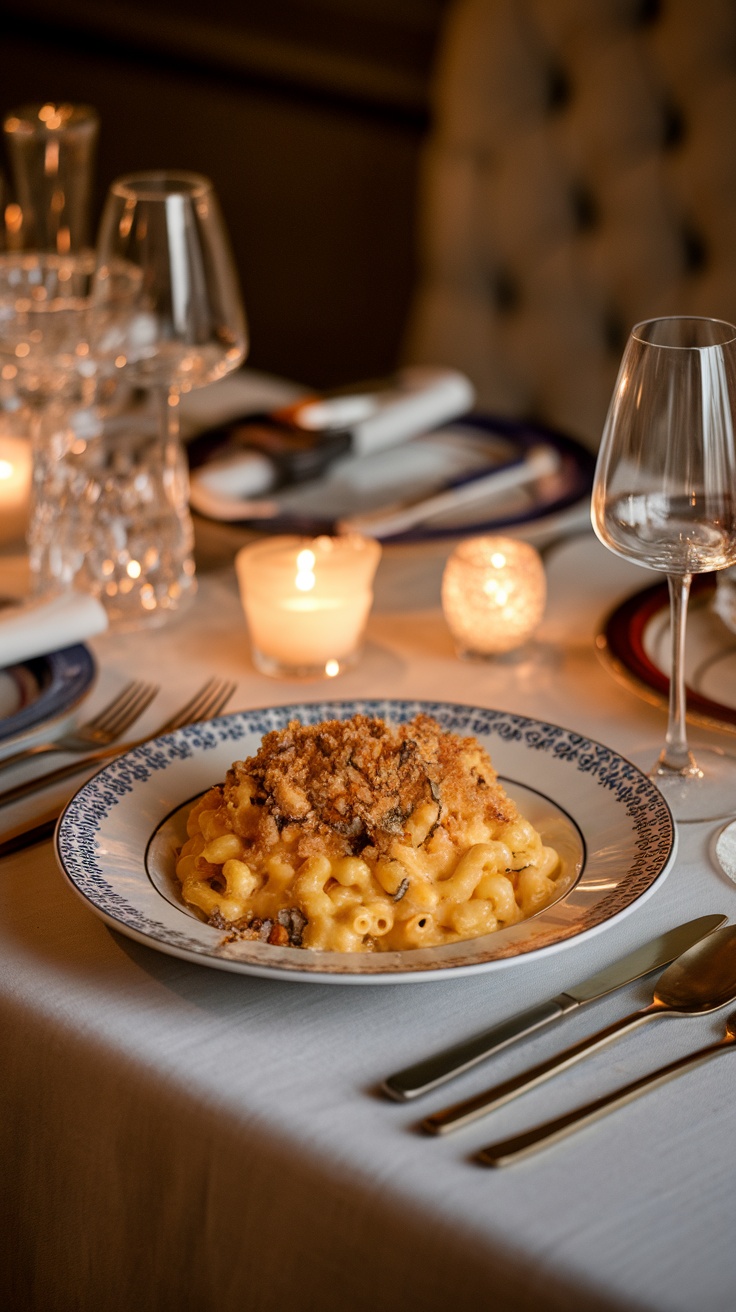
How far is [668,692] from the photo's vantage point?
114 cm

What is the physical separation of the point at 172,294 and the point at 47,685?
1.44ft

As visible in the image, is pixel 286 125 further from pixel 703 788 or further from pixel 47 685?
pixel 703 788

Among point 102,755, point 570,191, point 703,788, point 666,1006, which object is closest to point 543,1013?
point 666,1006

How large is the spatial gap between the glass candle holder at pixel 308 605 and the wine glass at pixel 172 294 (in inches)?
6.8

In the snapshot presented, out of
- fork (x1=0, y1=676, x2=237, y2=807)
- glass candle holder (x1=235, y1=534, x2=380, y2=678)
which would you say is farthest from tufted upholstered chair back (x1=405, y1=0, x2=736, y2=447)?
fork (x1=0, y1=676, x2=237, y2=807)

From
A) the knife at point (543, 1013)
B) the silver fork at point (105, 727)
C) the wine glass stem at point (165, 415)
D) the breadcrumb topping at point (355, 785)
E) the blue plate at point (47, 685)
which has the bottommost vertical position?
the silver fork at point (105, 727)

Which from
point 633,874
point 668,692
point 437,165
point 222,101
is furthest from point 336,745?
point 222,101

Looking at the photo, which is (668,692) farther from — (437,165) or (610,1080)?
(437,165)

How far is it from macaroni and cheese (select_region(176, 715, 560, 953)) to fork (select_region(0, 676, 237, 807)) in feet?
0.55

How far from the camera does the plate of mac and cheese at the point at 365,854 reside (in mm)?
791

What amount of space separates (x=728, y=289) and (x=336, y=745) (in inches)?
68.9

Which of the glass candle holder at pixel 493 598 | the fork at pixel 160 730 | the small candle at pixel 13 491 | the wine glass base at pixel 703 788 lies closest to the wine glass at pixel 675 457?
the wine glass base at pixel 703 788

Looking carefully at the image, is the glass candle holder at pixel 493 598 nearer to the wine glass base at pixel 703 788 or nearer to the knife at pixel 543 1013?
the wine glass base at pixel 703 788

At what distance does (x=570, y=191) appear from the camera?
2568 mm
